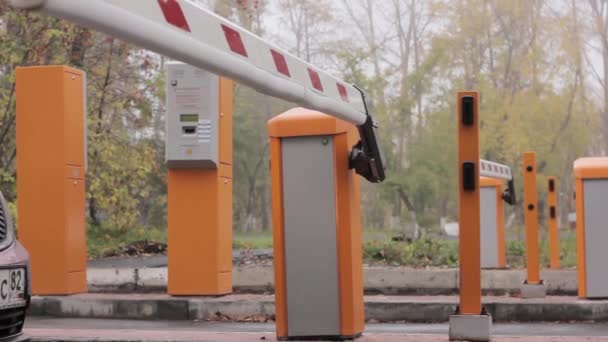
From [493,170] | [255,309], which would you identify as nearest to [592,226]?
[493,170]

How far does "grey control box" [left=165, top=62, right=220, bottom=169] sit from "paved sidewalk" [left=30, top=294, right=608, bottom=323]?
1300 millimetres

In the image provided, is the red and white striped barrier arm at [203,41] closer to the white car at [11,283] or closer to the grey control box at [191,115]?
the white car at [11,283]

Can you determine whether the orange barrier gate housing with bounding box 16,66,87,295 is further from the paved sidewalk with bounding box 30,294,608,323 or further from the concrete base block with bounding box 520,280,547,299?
the concrete base block with bounding box 520,280,547,299

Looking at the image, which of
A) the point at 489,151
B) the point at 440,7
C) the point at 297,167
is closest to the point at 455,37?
the point at 440,7

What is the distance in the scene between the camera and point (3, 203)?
636 centimetres

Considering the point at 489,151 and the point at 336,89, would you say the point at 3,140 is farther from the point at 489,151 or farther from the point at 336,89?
the point at 489,151

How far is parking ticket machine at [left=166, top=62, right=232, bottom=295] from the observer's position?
11094mm

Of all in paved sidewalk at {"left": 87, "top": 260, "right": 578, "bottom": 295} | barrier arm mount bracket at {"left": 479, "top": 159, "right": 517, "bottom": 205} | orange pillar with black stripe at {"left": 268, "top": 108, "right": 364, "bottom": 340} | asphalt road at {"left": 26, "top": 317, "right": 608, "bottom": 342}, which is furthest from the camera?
paved sidewalk at {"left": 87, "top": 260, "right": 578, "bottom": 295}

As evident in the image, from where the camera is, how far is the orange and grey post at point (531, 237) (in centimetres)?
1192

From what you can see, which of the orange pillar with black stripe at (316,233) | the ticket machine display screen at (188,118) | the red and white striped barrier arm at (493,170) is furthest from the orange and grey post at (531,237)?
the orange pillar with black stripe at (316,233)

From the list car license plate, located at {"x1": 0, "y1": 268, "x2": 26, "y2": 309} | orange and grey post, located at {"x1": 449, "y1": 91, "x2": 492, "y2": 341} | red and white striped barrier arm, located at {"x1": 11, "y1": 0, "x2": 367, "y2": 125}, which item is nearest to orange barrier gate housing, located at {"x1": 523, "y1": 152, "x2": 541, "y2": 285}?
orange and grey post, located at {"x1": 449, "y1": 91, "x2": 492, "y2": 341}

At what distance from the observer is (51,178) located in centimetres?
1143

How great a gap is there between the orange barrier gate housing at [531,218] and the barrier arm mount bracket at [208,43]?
17.2 ft

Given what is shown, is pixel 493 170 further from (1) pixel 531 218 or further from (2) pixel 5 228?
(2) pixel 5 228
